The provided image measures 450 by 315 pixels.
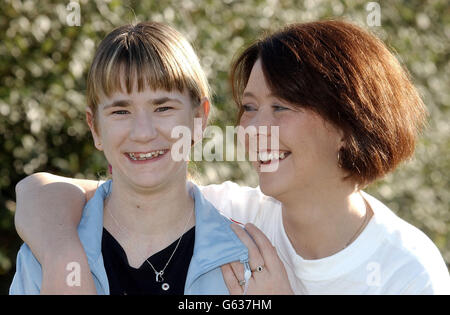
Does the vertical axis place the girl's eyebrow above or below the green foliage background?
below

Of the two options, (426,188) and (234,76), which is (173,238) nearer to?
(234,76)

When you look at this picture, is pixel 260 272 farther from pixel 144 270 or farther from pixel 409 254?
pixel 409 254

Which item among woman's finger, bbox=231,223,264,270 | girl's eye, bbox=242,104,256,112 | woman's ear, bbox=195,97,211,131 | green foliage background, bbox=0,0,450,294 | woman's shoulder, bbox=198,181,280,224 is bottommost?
woman's finger, bbox=231,223,264,270

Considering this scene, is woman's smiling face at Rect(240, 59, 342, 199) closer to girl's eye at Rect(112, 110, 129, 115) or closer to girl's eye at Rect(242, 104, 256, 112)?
girl's eye at Rect(242, 104, 256, 112)

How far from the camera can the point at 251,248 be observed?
7.50 feet

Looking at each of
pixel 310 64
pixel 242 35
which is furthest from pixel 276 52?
pixel 242 35

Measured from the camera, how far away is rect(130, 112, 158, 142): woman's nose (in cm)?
216

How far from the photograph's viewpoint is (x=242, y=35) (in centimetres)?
391

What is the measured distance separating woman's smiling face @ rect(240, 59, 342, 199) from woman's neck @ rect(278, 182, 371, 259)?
0.07 metres

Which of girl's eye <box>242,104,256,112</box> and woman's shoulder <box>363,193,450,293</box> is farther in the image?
girl's eye <box>242,104,256,112</box>

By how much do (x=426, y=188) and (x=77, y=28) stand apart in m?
2.97
